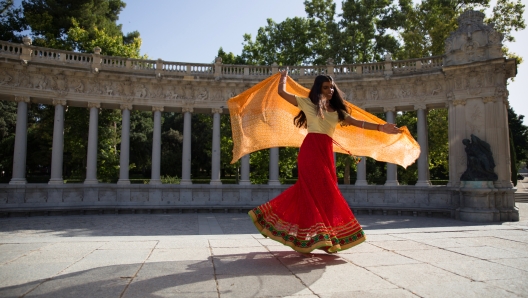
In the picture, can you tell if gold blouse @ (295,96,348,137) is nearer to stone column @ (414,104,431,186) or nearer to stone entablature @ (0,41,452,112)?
stone column @ (414,104,431,186)

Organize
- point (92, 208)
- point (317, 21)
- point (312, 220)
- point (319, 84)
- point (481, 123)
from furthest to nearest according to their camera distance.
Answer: point (317, 21) → point (92, 208) → point (481, 123) → point (319, 84) → point (312, 220)

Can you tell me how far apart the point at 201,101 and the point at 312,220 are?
22.8 meters

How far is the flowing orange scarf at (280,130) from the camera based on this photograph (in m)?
7.78

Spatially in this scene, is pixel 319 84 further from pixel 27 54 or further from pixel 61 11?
pixel 61 11

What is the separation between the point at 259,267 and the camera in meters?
5.87

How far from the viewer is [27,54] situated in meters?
24.1

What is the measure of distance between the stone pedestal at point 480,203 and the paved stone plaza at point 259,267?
1176 cm

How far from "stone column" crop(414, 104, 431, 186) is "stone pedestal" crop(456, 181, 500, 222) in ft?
14.2

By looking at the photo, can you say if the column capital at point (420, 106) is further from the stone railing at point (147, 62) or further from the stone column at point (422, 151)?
the stone railing at point (147, 62)

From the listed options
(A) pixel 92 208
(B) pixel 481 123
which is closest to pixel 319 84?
(B) pixel 481 123

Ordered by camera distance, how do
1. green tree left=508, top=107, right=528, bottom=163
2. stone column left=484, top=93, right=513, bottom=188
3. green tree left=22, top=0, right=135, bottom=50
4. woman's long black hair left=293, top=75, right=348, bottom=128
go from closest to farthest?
woman's long black hair left=293, top=75, right=348, bottom=128, stone column left=484, top=93, right=513, bottom=188, green tree left=22, top=0, right=135, bottom=50, green tree left=508, top=107, right=528, bottom=163

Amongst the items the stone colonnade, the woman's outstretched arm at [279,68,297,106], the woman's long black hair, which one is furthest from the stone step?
the woman's outstretched arm at [279,68,297,106]

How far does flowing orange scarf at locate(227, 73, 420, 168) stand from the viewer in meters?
Result: 7.78

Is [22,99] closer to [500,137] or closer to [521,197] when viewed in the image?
[500,137]
